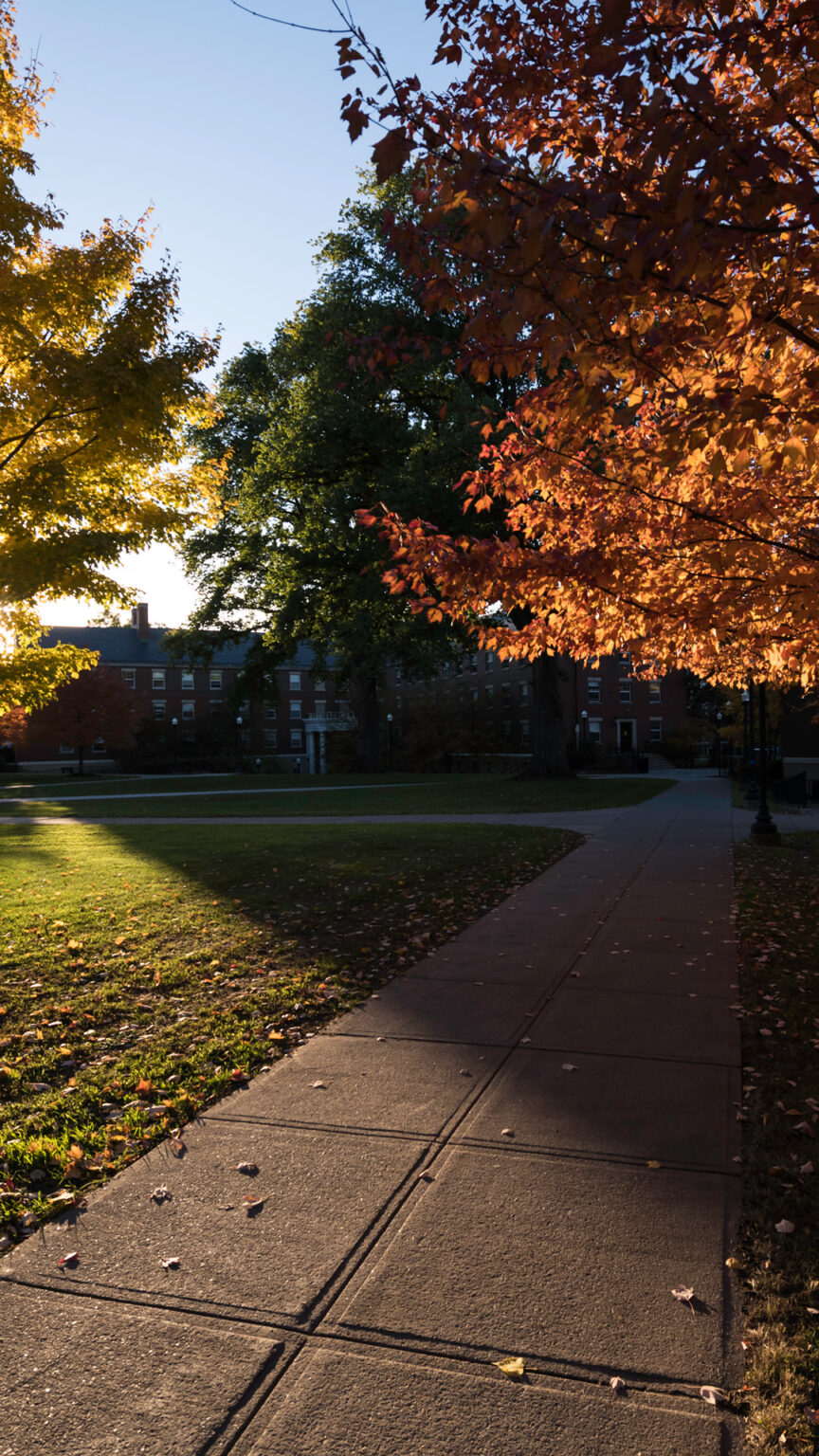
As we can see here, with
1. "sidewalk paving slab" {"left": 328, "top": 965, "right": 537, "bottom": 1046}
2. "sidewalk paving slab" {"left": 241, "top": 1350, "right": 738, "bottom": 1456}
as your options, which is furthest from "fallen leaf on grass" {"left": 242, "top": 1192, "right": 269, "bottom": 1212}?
"sidewalk paving slab" {"left": 328, "top": 965, "right": 537, "bottom": 1046}

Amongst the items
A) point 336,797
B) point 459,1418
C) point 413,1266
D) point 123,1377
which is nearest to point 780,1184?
point 413,1266

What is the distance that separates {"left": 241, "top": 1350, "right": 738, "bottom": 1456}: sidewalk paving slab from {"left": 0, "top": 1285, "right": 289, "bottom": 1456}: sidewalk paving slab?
126 mm

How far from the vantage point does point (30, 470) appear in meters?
11.0

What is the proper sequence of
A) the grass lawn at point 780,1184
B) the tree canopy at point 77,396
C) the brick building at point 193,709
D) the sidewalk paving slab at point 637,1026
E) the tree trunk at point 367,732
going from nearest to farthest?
the grass lawn at point 780,1184
the sidewalk paving slab at point 637,1026
the tree canopy at point 77,396
the tree trunk at point 367,732
the brick building at point 193,709

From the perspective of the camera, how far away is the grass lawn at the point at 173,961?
473 cm

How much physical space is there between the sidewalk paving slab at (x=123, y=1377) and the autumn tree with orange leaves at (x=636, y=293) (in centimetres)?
372

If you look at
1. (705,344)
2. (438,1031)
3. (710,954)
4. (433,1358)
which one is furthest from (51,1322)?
(710,954)

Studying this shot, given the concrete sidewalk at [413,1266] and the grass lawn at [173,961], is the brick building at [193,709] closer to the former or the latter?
the grass lawn at [173,961]

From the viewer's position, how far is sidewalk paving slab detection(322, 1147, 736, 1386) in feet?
9.57

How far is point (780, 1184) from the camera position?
13.1 feet

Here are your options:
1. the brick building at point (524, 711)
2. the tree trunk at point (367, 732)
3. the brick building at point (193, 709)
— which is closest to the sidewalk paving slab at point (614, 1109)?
the tree trunk at point (367, 732)

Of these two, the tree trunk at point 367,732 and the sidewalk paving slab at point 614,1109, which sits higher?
the tree trunk at point 367,732

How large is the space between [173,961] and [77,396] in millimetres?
6621

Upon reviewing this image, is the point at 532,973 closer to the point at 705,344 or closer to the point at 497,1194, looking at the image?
the point at 497,1194
